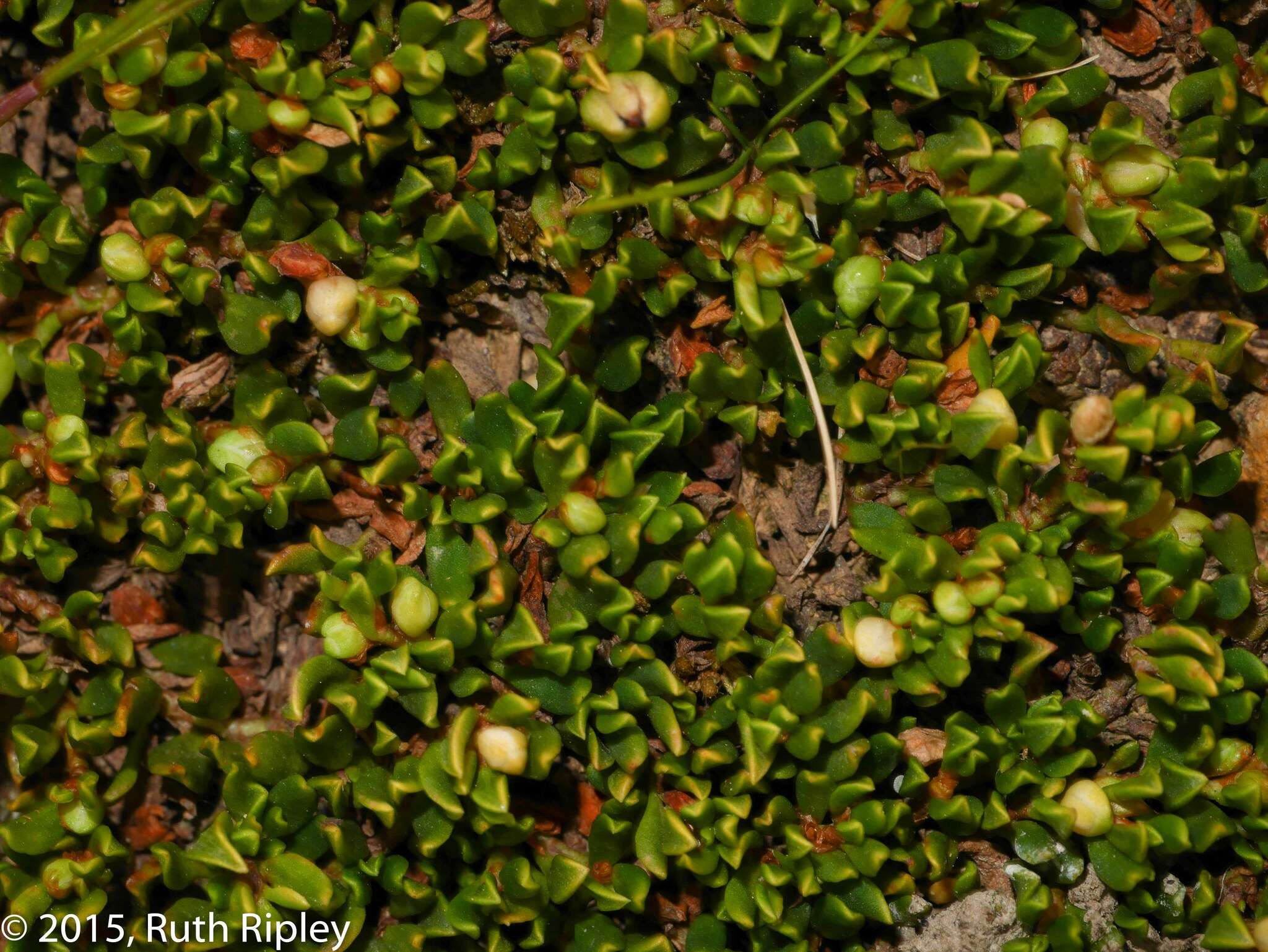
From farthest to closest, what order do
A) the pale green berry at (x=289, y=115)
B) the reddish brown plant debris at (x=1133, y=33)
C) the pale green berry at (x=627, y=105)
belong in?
the reddish brown plant debris at (x=1133, y=33), the pale green berry at (x=289, y=115), the pale green berry at (x=627, y=105)

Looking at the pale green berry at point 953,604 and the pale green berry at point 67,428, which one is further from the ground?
the pale green berry at point 67,428

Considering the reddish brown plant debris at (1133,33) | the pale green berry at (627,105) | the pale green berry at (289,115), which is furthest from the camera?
the reddish brown plant debris at (1133,33)

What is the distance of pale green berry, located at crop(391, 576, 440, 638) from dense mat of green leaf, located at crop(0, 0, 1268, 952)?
1 cm

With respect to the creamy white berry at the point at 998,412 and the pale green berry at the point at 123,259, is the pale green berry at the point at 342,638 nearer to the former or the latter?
the pale green berry at the point at 123,259

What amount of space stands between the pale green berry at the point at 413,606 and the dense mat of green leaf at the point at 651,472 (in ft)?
0.04

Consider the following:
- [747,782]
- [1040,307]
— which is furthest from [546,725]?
[1040,307]

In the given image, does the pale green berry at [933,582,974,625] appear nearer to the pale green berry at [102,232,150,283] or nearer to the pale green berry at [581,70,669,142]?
the pale green berry at [581,70,669,142]

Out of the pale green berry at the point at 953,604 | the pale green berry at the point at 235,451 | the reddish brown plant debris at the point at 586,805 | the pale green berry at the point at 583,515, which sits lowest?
the reddish brown plant debris at the point at 586,805

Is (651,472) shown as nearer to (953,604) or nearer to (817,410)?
(817,410)

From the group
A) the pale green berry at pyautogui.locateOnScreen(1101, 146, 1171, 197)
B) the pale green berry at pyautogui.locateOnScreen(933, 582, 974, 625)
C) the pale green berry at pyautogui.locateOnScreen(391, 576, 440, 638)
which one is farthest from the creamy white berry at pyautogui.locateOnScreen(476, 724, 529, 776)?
the pale green berry at pyautogui.locateOnScreen(1101, 146, 1171, 197)

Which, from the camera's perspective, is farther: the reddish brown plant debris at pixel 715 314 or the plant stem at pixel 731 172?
the reddish brown plant debris at pixel 715 314

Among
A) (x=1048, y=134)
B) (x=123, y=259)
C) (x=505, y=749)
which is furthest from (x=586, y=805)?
(x=1048, y=134)

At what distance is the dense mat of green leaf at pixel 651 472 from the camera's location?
1979 mm

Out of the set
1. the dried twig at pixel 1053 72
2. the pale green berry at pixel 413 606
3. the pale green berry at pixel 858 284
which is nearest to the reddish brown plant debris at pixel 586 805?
the pale green berry at pixel 413 606
